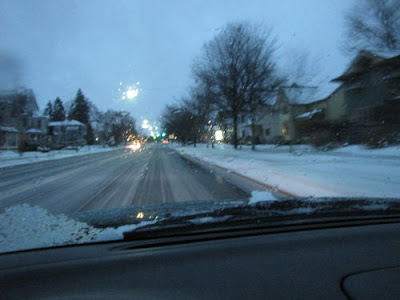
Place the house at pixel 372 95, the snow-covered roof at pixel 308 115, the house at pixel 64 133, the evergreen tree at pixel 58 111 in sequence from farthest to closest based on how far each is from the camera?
the evergreen tree at pixel 58 111 < the house at pixel 64 133 < the snow-covered roof at pixel 308 115 < the house at pixel 372 95

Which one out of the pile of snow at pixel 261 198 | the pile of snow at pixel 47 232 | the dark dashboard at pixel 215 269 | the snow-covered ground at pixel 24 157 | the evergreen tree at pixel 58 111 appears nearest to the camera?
the dark dashboard at pixel 215 269

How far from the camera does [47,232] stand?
2689 millimetres

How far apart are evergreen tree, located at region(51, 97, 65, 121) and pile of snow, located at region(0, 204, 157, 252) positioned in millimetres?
86833

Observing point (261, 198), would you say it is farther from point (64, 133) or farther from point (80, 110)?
point (80, 110)

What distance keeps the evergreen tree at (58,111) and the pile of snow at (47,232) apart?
86.8 m

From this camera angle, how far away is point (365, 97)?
25.0 metres

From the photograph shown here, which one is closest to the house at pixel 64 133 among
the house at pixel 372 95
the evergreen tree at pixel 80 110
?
the evergreen tree at pixel 80 110

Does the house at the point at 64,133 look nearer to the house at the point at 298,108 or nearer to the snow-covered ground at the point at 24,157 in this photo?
the snow-covered ground at the point at 24,157

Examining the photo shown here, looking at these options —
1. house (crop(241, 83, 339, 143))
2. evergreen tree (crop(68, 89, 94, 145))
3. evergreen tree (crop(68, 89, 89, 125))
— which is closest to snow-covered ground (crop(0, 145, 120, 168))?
house (crop(241, 83, 339, 143))

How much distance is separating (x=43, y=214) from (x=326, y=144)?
Answer: 76.4ft

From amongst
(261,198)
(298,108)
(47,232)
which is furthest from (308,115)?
(47,232)

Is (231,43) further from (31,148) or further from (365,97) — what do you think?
(31,148)

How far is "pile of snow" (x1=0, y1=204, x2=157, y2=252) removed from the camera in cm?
240

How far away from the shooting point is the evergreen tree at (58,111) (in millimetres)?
82562
